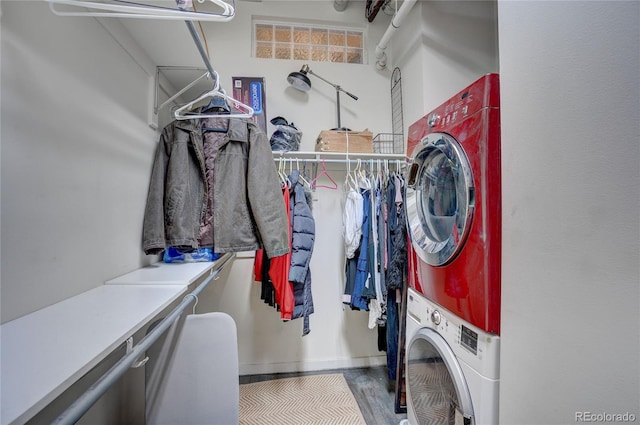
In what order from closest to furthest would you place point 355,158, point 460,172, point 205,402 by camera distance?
point 460,172 < point 205,402 < point 355,158

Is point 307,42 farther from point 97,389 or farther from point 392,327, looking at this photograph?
point 97,389

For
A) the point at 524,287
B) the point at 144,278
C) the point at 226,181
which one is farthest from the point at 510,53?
the point at 144,278

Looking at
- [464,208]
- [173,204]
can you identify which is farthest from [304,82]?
[464,208]

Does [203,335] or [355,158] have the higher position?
[355,158]

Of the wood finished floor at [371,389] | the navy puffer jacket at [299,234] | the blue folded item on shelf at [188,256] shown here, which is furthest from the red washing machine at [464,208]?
the blue folded item on shelf at [188,256]

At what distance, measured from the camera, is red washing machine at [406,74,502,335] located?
2.62 feet

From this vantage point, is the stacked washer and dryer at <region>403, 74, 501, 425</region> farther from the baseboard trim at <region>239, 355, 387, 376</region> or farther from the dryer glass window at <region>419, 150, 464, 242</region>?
the baseboard trim at <region>239, 355, 387, 376</region>

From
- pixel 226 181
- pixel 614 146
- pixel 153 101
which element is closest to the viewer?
pixel 614 146

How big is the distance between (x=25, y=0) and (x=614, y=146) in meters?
1.46

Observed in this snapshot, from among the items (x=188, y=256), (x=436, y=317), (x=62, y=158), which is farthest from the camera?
(x=188, y=256)

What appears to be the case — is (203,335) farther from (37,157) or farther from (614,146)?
(614,146)

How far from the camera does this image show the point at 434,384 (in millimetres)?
1051

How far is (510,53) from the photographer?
69 cm

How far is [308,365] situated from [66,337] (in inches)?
73.8
